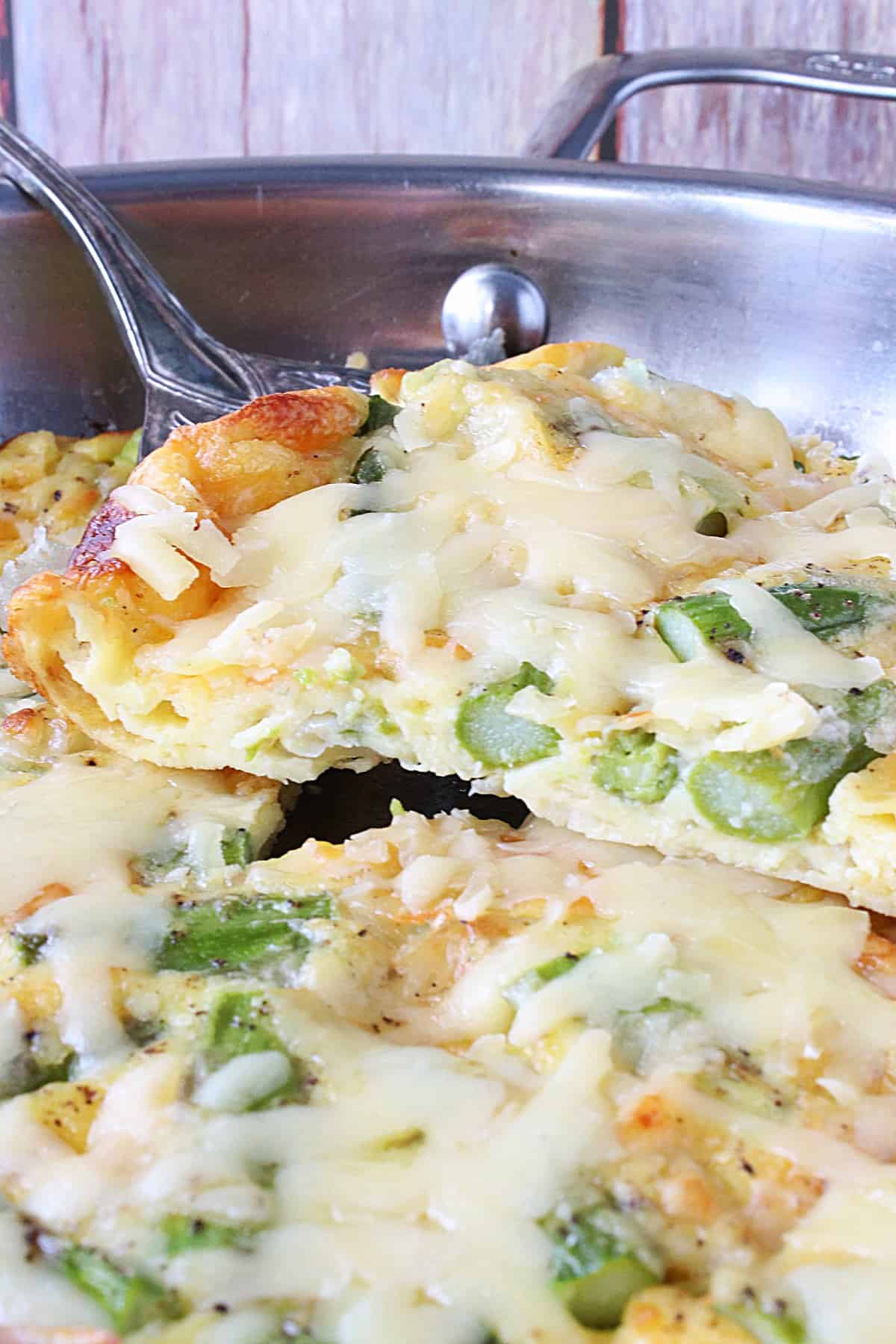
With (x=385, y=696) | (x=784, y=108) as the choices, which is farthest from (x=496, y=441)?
(x=784, y=108)

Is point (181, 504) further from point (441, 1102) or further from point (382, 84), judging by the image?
point (382, 84)

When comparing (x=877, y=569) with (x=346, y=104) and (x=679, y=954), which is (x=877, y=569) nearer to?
(x=679, y=954)

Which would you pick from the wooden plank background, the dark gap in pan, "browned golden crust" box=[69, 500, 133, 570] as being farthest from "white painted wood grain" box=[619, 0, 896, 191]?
"browned golden crust" box=[69, 500, 133, 570]

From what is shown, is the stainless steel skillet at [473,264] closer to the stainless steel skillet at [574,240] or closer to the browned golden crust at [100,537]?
the stainless steel skillet at [574,240]

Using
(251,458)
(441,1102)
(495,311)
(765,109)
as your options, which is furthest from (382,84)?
(441,1102)

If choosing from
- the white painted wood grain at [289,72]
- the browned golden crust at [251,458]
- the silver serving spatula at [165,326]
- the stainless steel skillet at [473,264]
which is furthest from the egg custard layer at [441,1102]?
the white painted wood grain at [289,72]
